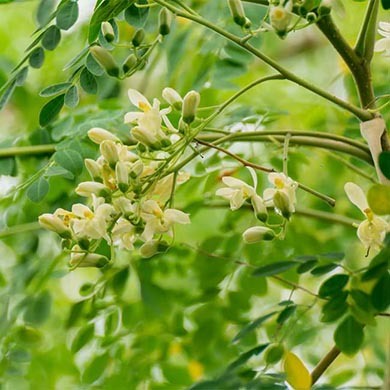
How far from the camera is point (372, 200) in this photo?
63 centimetres

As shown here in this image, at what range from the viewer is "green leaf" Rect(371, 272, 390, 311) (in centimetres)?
70

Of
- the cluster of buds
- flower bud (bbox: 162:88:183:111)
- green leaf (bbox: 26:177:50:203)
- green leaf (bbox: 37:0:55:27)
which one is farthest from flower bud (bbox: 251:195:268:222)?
green leaf (bbox: 37:0:55:27)

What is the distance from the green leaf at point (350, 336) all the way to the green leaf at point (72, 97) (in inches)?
12.0

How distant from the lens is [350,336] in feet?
2.48

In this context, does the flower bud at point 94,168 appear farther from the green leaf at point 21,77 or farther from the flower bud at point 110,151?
the green leaf at point 21,77

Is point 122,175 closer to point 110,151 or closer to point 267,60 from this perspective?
point 110,151

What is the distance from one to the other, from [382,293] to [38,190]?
31cm

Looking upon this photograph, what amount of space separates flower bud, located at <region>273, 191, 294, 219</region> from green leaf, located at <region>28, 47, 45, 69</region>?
28 centimetres

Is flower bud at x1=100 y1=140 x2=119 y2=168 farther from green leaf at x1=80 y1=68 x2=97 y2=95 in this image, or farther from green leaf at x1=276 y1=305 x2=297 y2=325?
green leaf at x1=276 y1=305 x2=297 y2=325

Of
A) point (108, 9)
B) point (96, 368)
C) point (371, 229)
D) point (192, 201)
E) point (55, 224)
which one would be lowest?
point (96, 368)

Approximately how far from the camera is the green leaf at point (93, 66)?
28.2 inches

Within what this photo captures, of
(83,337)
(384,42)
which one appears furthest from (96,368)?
(384,42)

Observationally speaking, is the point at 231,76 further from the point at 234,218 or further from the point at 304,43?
the point at 304,43

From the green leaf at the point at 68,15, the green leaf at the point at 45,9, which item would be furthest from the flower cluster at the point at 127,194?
the green leaf at the point at 45,9
